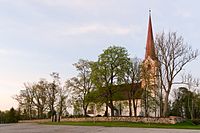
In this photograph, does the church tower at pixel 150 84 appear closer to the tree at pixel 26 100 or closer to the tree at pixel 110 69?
the tree at pixel 110 69

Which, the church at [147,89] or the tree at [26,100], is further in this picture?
the tree at [26,100]

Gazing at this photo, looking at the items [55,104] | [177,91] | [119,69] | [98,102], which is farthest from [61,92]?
[177,91]

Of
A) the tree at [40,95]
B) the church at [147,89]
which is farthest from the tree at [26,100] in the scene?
the church at [147,89]

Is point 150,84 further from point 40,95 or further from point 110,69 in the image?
point 40,95

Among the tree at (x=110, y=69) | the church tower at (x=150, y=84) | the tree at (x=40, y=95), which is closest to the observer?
the church tower at (x=150, y=84)

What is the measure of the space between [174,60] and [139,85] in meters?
11.2

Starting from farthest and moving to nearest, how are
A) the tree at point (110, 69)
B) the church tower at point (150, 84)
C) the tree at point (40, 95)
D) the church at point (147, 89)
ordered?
the tree at point (40, 95) → the tree at point (110, 69) → the church at point (147, 89) → the church tower at point (150, 84)

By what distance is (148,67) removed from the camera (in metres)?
55.1

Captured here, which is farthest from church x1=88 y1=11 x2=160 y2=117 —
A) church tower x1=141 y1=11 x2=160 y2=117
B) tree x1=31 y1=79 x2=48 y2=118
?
tree x1=31 y1=79 x2=48 y2=118

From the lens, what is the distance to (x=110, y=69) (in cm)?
5662

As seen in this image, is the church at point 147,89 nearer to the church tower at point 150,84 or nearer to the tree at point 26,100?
the church tower at point 150,84

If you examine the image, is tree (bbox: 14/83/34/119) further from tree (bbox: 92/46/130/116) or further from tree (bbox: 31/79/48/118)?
tree (bbox: 92/46/130/116)

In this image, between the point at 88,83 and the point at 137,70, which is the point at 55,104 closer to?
the point at 88,83

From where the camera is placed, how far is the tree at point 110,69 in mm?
56344
